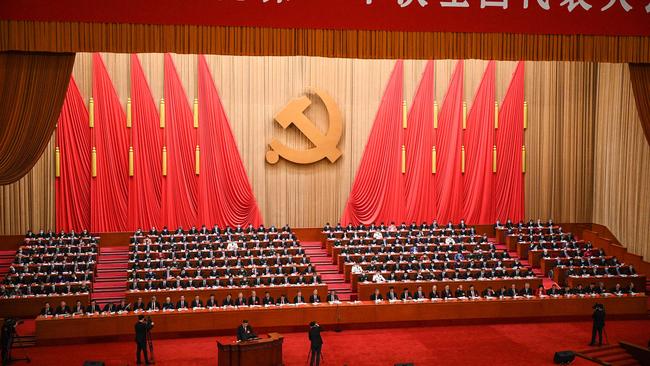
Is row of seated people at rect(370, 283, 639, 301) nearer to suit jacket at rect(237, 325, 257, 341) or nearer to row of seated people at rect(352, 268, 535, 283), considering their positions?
row of seated people at rect(352, 268, 535, 283)

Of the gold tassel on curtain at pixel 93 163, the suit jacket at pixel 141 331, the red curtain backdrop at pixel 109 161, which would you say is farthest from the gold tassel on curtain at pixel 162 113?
the suit jacket at pixel 141 331

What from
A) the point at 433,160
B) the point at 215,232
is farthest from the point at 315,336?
the point at 433,160

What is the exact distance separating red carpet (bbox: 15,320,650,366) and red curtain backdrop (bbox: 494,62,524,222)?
6.33m

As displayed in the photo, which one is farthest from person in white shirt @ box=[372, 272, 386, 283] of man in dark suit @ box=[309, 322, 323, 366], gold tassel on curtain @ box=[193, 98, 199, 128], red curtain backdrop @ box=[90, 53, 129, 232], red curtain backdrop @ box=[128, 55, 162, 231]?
red curtain backdrop @ box=[90, 53, 129, 232]

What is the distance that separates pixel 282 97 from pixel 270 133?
3.23 feet

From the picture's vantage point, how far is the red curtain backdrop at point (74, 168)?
18.0 meters

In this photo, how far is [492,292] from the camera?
14.1m

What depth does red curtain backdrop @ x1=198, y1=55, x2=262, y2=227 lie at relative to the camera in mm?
18734

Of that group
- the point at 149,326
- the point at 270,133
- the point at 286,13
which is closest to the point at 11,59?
the point at 286,13

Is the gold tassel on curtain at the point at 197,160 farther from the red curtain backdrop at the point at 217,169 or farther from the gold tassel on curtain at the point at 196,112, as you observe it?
the gold tassel on curtain at the point at 196,112

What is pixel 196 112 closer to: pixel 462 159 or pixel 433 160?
pixel 433 160

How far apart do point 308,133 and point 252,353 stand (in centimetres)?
938

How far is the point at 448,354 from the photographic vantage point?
11906mm

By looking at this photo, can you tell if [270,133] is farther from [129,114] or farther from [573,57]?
[573,57]
